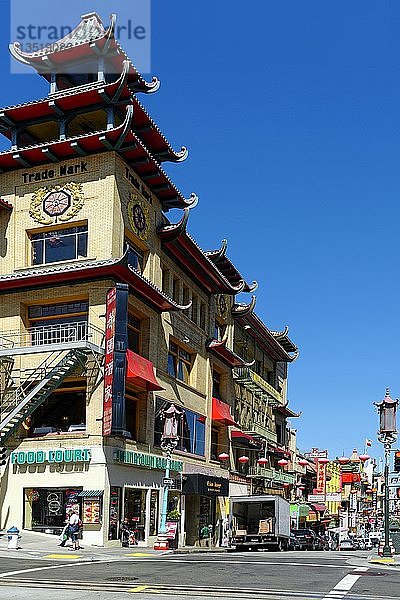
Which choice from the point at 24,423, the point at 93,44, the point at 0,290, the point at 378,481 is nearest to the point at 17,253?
the point at 0,290

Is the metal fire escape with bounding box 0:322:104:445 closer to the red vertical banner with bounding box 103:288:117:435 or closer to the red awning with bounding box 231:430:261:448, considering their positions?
the red vertical banner with bounding box 103:288:117:435

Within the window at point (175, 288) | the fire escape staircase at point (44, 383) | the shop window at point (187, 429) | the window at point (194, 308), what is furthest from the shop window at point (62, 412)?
the window at point (194, 308)

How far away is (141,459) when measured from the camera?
41.2 metres

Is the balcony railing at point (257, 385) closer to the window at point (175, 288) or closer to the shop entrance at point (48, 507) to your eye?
the window at point (175, 288)

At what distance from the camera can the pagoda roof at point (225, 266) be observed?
198 ft

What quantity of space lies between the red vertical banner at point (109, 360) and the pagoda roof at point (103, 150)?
7.87 meters

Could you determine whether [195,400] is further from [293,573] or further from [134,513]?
[293,573]

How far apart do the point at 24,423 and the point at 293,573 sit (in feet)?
71.9

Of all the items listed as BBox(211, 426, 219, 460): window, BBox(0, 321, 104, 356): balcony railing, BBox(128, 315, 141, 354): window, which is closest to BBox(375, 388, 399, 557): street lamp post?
BBox(0, 321, 104, 356): balcony railing

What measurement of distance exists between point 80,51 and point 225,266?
79.6ft

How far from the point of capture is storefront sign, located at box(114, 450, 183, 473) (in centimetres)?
3869

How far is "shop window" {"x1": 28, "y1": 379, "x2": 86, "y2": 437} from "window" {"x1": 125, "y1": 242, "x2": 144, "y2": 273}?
742 cm

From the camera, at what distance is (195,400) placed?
174 feet

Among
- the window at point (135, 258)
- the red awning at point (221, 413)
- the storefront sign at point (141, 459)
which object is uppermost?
the window at point (135, 258)
